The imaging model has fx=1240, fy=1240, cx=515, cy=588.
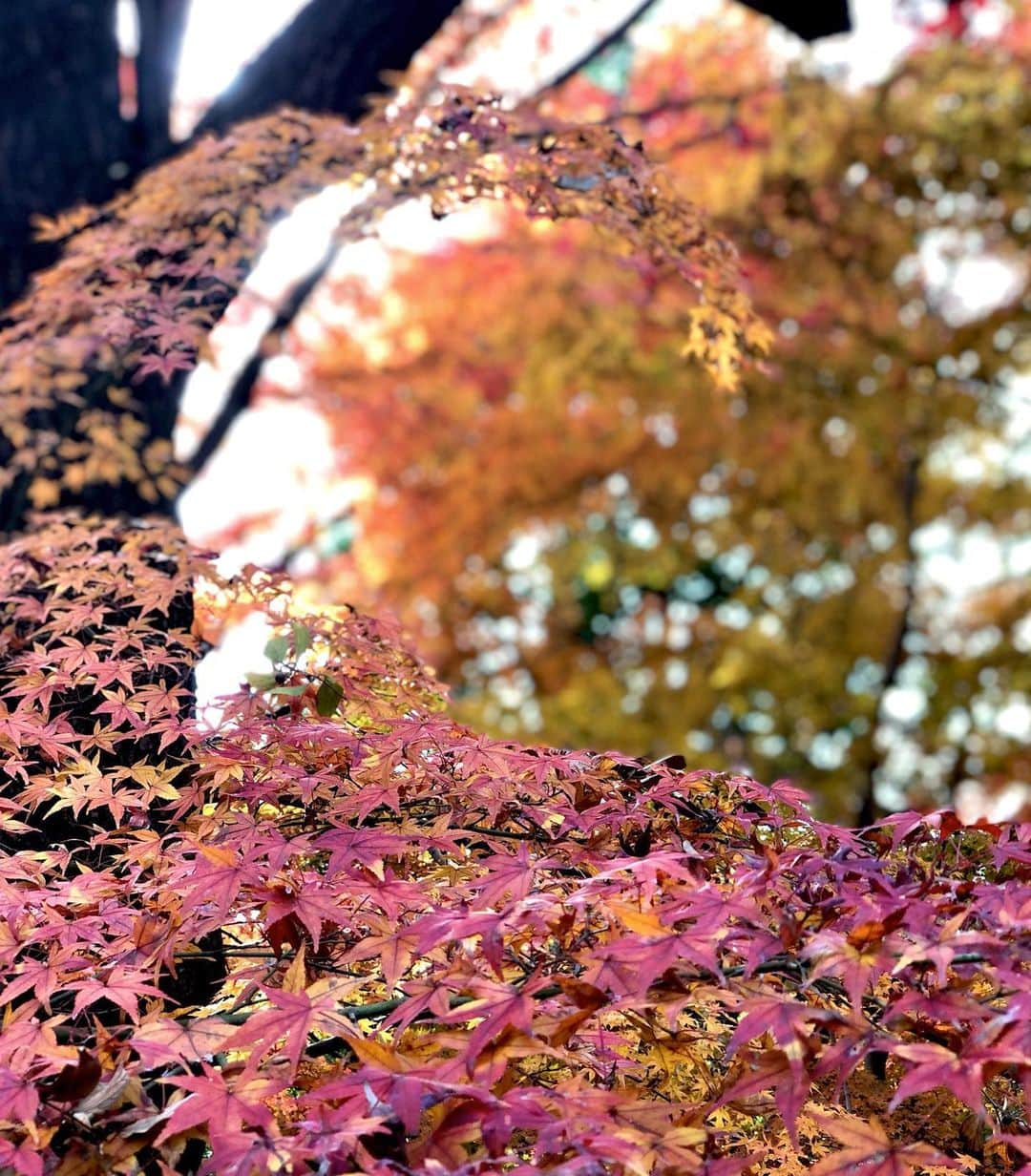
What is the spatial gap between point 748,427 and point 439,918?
8.06 meters

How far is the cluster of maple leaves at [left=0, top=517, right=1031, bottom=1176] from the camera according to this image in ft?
4.18

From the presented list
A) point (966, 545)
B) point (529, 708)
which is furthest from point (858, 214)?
point (529, 708)

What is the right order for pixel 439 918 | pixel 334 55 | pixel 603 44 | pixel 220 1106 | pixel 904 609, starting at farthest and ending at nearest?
pixel 904 609 → pixel 603 44 → pixel 334 55 → pixel 439 918 → pixel 220 1106

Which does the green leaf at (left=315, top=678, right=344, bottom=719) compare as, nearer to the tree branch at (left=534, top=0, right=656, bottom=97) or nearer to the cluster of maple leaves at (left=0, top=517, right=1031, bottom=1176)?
the cluster of maple leaves at (left=0, top=517, right=1031, bottom=1176)

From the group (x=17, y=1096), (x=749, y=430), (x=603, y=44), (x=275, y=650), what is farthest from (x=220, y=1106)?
(x=749, y=430)

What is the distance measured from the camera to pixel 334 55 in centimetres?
473

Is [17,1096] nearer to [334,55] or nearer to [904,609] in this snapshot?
[334,55]

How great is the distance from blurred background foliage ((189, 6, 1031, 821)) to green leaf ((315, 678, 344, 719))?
597 centimetres

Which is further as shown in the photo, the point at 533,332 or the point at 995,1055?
the point at 533,332

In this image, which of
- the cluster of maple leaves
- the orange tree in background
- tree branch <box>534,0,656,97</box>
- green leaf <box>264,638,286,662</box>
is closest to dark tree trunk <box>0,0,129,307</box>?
tree branch <box>534,0,656,97</box>

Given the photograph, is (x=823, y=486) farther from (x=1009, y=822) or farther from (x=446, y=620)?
(x=1009, y=822)

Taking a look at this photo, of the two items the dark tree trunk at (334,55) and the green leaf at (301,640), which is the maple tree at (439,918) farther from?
the dark tree trunk at (334,55)

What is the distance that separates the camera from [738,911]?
1.35 meters

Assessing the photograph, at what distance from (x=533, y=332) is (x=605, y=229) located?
5.84 metres
